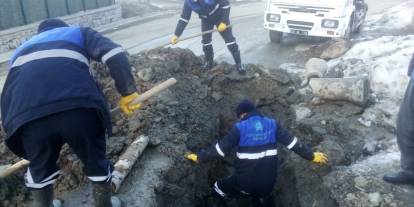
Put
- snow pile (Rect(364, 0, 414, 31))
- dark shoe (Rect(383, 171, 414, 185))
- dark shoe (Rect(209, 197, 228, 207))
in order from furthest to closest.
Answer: snow pile (Rect(364, 0, 414, 31)) → dark shoe (Rect(209, 197, 228, 207)) → dark shoe (Rect(383, 171, 414, 185))

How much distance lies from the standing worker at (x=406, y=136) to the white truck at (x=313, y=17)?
18.2 ft

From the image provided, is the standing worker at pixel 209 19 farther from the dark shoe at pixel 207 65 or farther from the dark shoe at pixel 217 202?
the dark shoe at pixel 217 202

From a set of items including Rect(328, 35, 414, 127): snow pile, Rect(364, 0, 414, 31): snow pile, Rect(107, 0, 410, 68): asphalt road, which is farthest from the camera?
Rect(364, 0, 414, 31): snow pile

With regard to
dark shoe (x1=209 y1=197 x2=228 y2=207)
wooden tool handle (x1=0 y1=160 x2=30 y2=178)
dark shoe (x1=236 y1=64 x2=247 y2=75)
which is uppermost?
wooden tool handle (x1=0 y1=160 x2=30 y2=178)

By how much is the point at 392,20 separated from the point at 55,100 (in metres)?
12.3

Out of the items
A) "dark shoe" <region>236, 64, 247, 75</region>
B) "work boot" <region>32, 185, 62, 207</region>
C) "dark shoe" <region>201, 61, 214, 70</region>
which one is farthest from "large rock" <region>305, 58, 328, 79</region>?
"work boot" <region>32, 185, 62, 207</region>

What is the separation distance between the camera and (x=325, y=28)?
9719 millimetres

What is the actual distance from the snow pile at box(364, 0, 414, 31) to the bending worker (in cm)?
880

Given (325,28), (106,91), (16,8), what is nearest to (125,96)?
(106,91)

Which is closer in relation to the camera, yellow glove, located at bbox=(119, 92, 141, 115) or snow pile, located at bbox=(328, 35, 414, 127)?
yellow glove, located at bbox=(119, 92, 141, 115)

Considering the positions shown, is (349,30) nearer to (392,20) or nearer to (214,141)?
(392,20)

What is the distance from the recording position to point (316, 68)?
27.0ft

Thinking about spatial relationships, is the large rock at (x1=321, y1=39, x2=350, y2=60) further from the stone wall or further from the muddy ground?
the stone wall

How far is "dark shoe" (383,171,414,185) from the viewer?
4551mm
